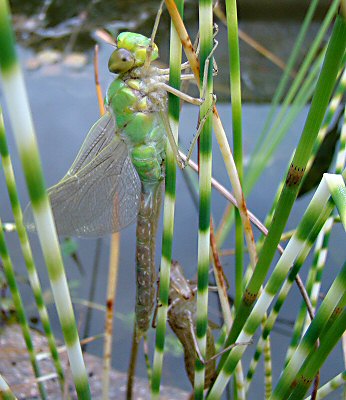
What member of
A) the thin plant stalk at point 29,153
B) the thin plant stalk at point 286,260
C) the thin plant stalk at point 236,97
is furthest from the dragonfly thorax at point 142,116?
the thin plant stalk at point 29,153

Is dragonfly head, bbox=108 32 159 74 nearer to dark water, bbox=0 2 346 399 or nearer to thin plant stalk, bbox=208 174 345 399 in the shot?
thin plant stalk, bbox=208 174 345 399

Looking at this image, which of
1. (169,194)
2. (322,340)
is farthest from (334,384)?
(169,194)

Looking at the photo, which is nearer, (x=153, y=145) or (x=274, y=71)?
(x=153, y=145)

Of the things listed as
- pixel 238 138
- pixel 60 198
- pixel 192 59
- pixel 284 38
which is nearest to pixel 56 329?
pixel 60 198

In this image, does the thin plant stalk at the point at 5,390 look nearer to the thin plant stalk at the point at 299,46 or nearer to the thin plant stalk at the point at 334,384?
the thin plant stalk at the point at 334,384

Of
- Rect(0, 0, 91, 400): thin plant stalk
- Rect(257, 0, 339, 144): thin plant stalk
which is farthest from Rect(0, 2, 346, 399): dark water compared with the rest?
Rect(0, 0, 91, 400): thin plant stalk

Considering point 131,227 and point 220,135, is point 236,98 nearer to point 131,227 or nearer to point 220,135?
point 220,135

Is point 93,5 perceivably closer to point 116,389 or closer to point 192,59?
point 116,389
